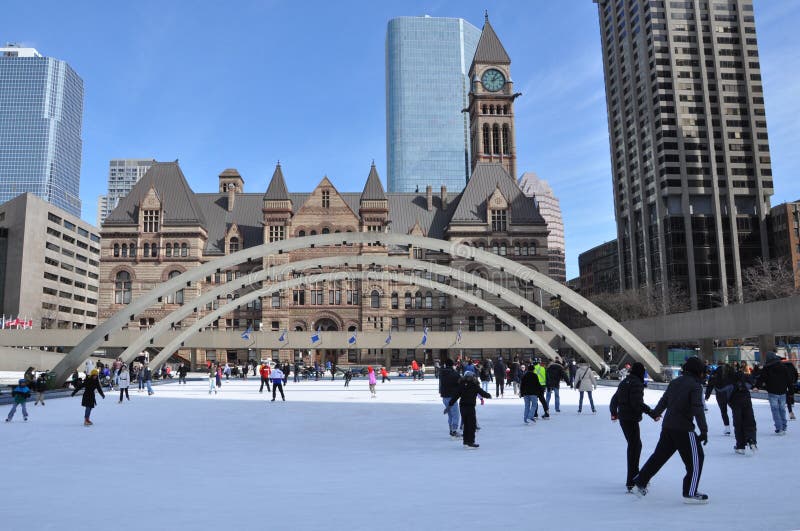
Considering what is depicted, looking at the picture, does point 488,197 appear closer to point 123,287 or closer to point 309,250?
point 309,250

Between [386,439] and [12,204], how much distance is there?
345 feet

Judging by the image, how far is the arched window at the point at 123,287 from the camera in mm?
69750

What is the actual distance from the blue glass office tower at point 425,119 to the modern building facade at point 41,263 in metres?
88.6

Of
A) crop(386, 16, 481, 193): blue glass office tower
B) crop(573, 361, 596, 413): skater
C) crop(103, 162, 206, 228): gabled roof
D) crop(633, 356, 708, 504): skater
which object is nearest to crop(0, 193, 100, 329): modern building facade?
crop(103, 162, 206, 228): gabled roof

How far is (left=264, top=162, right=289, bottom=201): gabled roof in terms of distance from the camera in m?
72.4

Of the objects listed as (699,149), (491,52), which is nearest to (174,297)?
(491,52)

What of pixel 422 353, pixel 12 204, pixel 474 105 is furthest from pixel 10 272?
pixel 474 105

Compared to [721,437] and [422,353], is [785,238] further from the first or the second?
[721,437]

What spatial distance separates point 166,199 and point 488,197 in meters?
37.4

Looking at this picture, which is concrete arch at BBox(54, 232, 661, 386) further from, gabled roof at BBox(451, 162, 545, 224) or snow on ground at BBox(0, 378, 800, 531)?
gabled roof at BBox(451, 162, 545, 224)

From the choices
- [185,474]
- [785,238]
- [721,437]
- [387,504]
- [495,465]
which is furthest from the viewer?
[785,238]

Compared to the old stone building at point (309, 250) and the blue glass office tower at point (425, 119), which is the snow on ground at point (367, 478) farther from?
the blue glass office tower at point (425, 119)

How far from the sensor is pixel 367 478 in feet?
27.6

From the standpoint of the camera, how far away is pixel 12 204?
9819 centimetres
